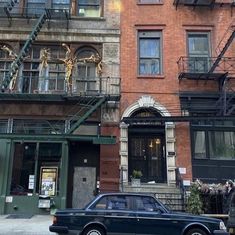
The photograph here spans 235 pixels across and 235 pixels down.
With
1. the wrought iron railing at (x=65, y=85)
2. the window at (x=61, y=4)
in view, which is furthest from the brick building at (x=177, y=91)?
the window at (x=61, y=4)

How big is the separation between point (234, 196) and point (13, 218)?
27.8 feet

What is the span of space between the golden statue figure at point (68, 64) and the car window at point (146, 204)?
8.33 metres

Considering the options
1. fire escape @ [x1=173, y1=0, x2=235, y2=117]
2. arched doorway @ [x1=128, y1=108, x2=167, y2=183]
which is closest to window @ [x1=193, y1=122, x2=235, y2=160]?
fire escape @ [x1=173, y1=0, x2=235, y2=117]

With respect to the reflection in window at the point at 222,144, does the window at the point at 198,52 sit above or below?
above

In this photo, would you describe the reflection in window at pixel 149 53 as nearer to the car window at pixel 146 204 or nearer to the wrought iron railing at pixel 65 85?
the wrought iron railing at pixel 65 85

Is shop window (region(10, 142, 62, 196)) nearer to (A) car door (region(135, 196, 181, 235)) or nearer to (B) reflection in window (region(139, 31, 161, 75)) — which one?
(B) reflection in window (region(139, 31, 161, 75))

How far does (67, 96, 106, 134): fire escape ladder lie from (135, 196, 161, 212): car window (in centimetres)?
631

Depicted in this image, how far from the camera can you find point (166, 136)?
16719 millimetres

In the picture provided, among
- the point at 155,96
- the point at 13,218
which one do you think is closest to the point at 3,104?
the point at 13,218

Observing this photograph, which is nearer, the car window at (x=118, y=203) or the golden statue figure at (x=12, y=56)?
the car window at (x=118, y=203)

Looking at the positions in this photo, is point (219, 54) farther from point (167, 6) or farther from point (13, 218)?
point (13, 218)

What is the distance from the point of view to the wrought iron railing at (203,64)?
1733cm

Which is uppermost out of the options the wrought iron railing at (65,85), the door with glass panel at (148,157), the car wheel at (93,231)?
the wrought iron railing at (65,85)

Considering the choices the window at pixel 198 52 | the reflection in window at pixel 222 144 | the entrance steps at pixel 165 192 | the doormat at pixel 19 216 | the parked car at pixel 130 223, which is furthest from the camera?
the window at pixel 198 52
